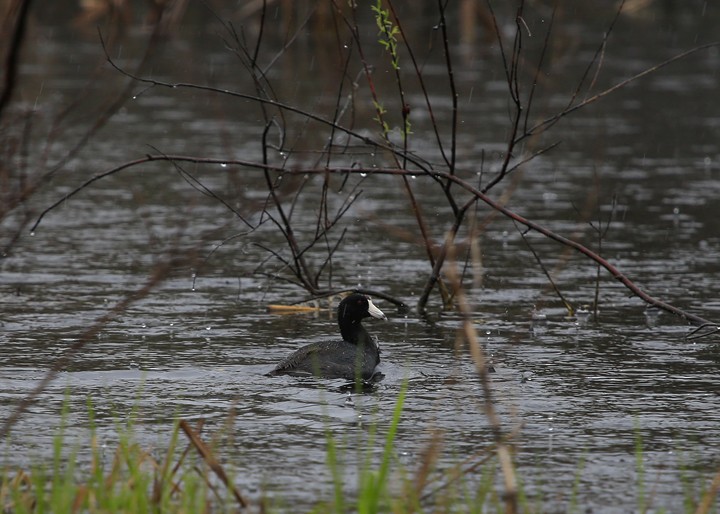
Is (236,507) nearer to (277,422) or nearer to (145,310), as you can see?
(277,422)

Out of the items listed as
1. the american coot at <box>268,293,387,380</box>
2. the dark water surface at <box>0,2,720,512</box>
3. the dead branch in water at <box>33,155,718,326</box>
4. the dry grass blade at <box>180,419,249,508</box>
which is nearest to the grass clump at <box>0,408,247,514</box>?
the dry grass blade at <box>180,419,249,508</box>

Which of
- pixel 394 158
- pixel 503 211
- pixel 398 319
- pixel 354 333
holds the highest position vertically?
pixel 394 158

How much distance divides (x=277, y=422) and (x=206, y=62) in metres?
23.4

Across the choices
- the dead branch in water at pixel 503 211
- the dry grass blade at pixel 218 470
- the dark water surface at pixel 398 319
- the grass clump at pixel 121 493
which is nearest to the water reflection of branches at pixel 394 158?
the dead branch in water at pixel 503 211

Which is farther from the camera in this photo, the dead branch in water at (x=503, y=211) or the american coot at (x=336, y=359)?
the american coot at (x=336, y=359)

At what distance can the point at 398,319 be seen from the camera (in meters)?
12.2

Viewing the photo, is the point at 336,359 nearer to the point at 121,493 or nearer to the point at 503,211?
the point at 503,211

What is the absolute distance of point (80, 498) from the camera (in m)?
5.85

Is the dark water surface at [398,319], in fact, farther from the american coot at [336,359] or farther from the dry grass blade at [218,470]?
the dry grass blade at [218,470]

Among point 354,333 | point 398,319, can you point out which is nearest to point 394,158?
point 354,333

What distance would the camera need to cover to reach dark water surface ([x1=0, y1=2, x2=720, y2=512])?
786cm

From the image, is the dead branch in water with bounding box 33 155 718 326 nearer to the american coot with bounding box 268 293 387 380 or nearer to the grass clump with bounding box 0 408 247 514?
the american coot with bounding box 268 293 387 380

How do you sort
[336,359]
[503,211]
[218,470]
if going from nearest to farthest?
[218,470]
[503,211]
[336,359]

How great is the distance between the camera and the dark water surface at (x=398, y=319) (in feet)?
25.8
